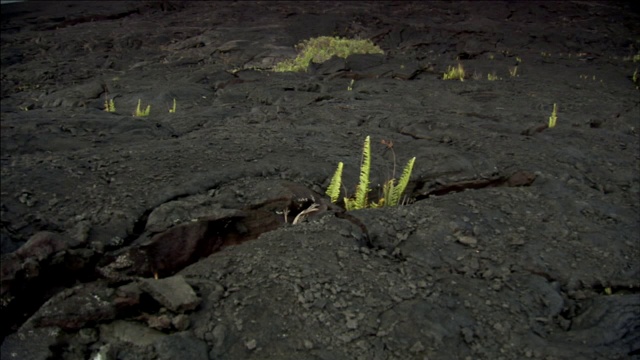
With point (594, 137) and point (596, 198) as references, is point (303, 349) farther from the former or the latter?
point (594, 137)

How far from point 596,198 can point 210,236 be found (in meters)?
3.68

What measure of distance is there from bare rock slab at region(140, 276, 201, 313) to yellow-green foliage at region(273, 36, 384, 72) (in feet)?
30.4

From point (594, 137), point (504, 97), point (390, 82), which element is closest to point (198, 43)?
point (390, 82)

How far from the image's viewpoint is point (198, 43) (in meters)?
14.9

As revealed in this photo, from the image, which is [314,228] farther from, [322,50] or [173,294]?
[322,50]

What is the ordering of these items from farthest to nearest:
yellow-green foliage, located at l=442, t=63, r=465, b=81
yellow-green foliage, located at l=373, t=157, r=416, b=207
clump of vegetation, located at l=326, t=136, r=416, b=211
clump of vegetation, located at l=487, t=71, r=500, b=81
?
yellow-green foliage, located at l=442, t=63, r=465, b=81, clump of vegetation, located at l=487, t=71, r=500, b=81, yellow-green foliage, located at l=373, t=157, r=416, b=207, clump of vegetation, located at l=326, t=136, r=416, b=211

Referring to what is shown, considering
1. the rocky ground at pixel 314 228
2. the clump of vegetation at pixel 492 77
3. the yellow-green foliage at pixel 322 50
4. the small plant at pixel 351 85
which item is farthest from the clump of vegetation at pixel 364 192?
the yellow-green foliage at pixel 322 50

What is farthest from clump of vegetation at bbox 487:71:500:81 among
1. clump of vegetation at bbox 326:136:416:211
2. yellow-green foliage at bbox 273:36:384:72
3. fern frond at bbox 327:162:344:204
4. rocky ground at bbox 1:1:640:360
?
fern frond at bbox 327:162:344:204

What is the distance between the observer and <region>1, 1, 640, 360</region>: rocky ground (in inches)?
107

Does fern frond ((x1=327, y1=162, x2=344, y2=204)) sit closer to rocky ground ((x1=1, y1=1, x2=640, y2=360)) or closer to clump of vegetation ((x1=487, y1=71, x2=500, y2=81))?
rocky ground ((x1=1, y1=1, x2=640, y2=360))

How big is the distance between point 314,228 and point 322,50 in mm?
10451

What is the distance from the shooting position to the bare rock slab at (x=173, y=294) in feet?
9.07

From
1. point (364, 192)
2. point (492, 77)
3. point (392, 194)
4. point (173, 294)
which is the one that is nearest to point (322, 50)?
point (492, 77)

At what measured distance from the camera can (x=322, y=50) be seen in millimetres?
13383
